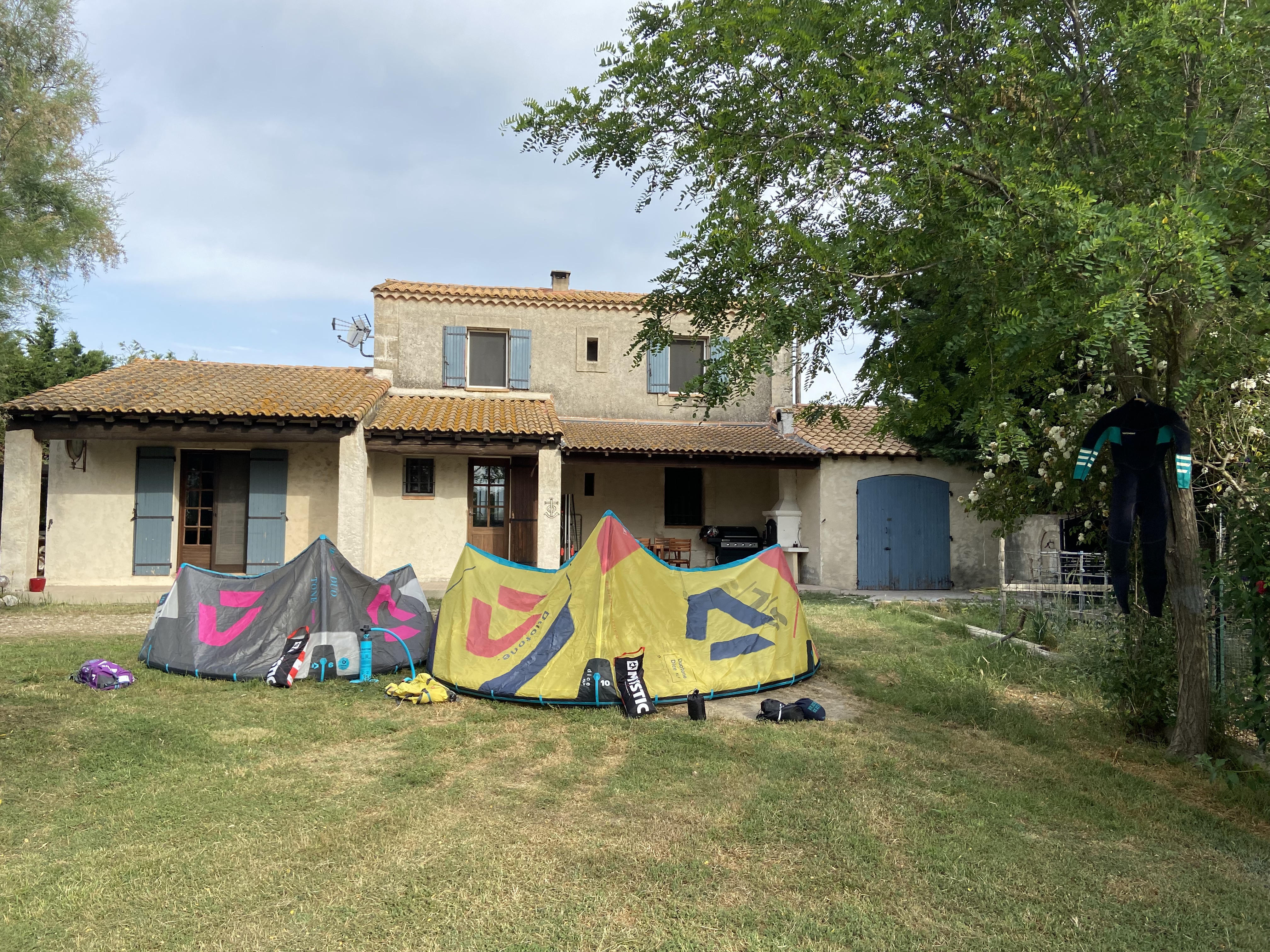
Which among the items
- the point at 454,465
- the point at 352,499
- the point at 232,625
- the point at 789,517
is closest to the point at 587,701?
the point at 232,625

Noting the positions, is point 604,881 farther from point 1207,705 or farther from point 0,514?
point 0,514

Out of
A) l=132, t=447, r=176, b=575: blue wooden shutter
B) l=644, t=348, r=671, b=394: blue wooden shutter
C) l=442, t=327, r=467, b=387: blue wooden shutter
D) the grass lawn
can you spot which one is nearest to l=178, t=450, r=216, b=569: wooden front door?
l=132, t=447, r=176, b=575: blue wooden shutter

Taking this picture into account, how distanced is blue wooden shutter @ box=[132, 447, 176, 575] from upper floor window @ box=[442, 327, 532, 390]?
5.33 m

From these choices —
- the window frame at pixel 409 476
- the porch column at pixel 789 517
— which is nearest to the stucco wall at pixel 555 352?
the porch column at pixel 789 517

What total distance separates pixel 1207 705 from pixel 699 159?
5.03 metres

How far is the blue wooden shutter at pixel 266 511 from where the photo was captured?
43.3ft

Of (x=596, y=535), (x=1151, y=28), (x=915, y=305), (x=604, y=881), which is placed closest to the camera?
(x=604, y=881)

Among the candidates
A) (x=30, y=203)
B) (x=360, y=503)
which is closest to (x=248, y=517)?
(x=360, y=503)

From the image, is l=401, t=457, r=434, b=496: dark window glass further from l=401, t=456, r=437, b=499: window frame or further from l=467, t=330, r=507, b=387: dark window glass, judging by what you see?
l=467, t=330, r=507, b=387: dark window glass

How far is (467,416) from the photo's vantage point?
45.4ft

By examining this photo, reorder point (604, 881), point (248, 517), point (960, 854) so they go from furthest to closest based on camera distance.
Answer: point (248, 517)
point (960, 854)
point (604, 881)

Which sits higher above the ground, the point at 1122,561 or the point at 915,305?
the point at 915,305

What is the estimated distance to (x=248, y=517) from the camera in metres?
13.2

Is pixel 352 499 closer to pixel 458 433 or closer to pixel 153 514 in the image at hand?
pixel 458 433
